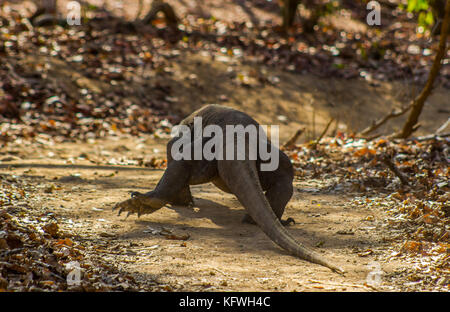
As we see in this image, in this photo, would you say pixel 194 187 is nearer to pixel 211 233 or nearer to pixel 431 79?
pixel 211 233

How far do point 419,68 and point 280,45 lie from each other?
11.2 ft

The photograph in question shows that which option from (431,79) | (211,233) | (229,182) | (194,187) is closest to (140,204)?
(211,233)

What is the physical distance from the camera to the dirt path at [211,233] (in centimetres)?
305

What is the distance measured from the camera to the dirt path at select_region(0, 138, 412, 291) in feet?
10.0

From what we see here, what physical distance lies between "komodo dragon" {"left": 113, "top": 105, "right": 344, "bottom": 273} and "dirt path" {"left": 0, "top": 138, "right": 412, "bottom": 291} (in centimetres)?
16

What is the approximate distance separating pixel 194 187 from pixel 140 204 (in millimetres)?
1448

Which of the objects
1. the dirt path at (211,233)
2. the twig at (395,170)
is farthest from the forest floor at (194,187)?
the twig at (395,170)

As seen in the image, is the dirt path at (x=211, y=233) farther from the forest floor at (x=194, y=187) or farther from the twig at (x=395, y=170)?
the twig at (x=395, y=170)

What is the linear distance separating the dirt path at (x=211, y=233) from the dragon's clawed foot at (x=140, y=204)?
0.34ft

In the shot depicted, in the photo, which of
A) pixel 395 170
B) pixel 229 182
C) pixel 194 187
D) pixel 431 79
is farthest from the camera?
pixel 431 79

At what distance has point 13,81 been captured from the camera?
888cm

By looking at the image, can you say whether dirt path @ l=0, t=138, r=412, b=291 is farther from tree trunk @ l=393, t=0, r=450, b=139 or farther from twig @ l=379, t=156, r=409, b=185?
tree trunk @ l=393, t=0, r=450, b=139

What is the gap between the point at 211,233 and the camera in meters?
3.95

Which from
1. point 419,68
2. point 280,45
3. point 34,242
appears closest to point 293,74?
point 280,45
